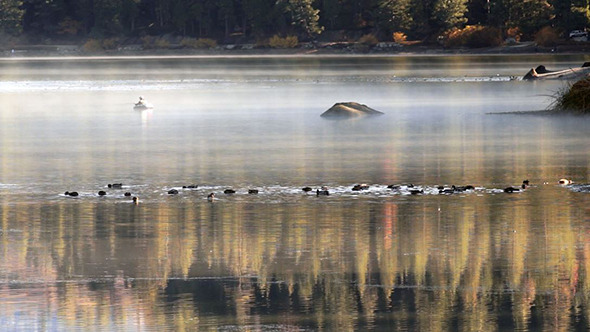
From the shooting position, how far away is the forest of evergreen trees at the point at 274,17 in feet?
504

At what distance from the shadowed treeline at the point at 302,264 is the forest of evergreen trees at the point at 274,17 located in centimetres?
12675

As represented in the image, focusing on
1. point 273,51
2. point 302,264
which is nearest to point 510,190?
point 302,264

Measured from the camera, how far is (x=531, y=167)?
27.6 metres

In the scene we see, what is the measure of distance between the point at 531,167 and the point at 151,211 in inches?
379

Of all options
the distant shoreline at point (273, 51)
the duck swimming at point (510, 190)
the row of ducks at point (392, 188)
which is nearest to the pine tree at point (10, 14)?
the distant shoreline at point (273, 51)

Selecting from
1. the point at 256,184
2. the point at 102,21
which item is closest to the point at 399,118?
the point at 256,184

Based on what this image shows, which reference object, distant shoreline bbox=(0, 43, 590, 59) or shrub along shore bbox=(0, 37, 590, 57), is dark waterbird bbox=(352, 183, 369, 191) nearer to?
distant shoreline bbox=(0, 43, 590, 59)

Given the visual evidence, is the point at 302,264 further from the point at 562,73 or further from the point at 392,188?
the point at 562,73

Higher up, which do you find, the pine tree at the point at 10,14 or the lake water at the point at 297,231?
the pine tree at the point at 10,14

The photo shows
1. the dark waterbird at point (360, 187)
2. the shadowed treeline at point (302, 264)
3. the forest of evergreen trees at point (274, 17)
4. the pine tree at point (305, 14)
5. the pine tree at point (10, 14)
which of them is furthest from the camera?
the pine tree at point (10, 14)

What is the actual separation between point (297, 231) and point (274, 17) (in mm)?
159151

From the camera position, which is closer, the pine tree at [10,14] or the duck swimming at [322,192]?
the duck swimming at [322,192]

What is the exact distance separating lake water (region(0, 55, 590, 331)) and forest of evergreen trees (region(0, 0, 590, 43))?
113386mm

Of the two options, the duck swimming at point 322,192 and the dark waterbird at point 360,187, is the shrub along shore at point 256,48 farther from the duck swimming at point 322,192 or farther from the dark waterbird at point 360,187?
the duck swimming at point 322,192
